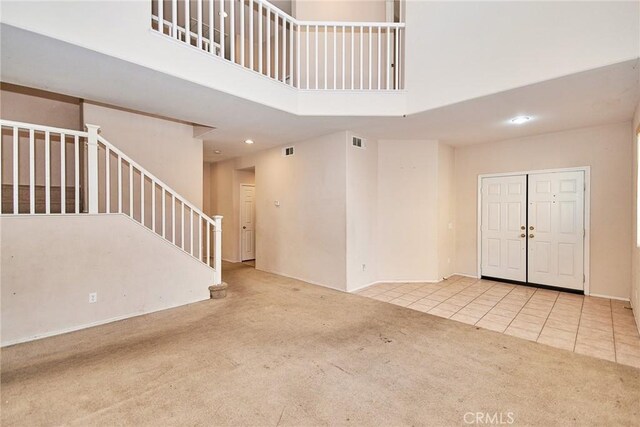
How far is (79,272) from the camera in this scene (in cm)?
354

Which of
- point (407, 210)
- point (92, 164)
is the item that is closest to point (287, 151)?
point (407, 210)

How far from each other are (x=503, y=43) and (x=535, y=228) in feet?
11.7

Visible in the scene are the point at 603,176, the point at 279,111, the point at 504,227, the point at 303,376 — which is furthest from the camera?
the point at 504,227

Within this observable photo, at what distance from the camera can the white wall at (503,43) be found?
275 centimetres

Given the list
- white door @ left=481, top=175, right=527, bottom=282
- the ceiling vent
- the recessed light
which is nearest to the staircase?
the ceiling vent

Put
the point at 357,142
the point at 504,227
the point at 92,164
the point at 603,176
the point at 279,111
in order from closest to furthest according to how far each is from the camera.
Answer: the point at 92,164 < the point at 279,111 < the point at 603,176 < the point at 357,142 < the point at 504,227

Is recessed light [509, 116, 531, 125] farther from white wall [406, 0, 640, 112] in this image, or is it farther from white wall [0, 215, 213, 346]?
white wall [0, 215, 213, 346]

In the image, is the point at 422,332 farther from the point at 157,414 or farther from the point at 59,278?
the point at 59,278

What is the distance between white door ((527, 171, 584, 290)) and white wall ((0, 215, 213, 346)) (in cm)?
602

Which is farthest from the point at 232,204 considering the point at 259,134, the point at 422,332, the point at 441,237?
the point at 422,332

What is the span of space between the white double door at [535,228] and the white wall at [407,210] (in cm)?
121

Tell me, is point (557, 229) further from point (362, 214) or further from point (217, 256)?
point (217, 256)

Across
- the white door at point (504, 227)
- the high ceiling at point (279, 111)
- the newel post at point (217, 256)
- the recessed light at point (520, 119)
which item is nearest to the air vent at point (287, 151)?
the high ceiling at point (279, 111)

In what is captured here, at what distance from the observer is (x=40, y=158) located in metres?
4.55
